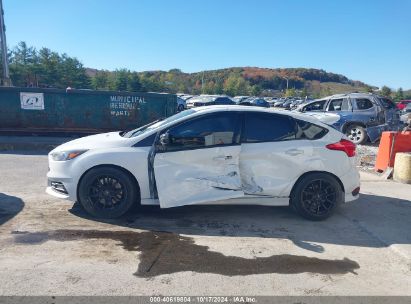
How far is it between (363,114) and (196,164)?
10197 mm

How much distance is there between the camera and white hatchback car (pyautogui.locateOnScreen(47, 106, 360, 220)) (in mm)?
4961

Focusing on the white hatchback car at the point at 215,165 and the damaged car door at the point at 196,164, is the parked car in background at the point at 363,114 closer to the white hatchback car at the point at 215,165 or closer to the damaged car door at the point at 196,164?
the white hatchback car at the point at 215,165

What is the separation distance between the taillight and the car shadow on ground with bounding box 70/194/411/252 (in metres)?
1.00

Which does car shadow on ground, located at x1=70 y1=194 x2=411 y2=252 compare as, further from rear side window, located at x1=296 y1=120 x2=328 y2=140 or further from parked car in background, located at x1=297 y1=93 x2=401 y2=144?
parked car in background, located at x1=297 y1=93 x2=401 y2=144

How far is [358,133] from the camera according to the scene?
13.4 metres

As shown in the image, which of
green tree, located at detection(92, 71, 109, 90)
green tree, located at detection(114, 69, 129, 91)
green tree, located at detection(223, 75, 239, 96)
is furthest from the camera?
green tree, located at detection(223, 75, 239, 96)

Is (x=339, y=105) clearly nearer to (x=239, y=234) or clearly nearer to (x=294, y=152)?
(x=294, y=152)

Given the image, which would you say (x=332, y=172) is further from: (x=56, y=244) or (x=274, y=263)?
(x=56, y=244)

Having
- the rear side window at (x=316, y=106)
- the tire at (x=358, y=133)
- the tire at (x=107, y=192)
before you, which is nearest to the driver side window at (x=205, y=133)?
the tire at (x=107, y=192)

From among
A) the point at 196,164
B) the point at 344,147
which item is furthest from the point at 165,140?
the point at 344,147

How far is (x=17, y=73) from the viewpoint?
195 ft

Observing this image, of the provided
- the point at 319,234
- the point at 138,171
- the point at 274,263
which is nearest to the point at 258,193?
the point at 319,234

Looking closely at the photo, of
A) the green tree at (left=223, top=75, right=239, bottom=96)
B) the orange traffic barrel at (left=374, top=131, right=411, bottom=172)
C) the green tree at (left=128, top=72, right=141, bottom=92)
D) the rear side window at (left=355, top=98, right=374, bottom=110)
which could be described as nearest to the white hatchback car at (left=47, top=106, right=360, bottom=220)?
the orange traffic barrel at (left=374, top=131, right=411, bottom=172)

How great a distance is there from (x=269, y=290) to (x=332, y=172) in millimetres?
2411
